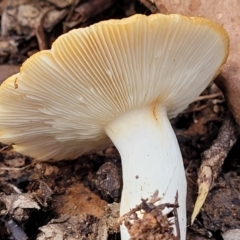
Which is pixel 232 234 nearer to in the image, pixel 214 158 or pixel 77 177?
pixel 214 158

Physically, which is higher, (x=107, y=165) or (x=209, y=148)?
(x=209, y=148)

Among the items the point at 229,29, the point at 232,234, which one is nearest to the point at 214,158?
the point at 232,234

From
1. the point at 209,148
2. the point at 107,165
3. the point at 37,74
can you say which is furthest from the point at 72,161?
the point at 37,74

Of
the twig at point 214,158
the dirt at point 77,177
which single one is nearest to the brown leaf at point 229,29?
the twig at point 214,158

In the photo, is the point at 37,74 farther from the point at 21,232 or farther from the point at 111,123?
the point at 21,232

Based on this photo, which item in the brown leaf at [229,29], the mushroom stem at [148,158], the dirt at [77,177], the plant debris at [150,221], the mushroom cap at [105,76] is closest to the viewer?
the mushroom cap at [105,76]

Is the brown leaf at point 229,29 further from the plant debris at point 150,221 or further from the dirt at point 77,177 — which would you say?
the plant debris at point 150,221
